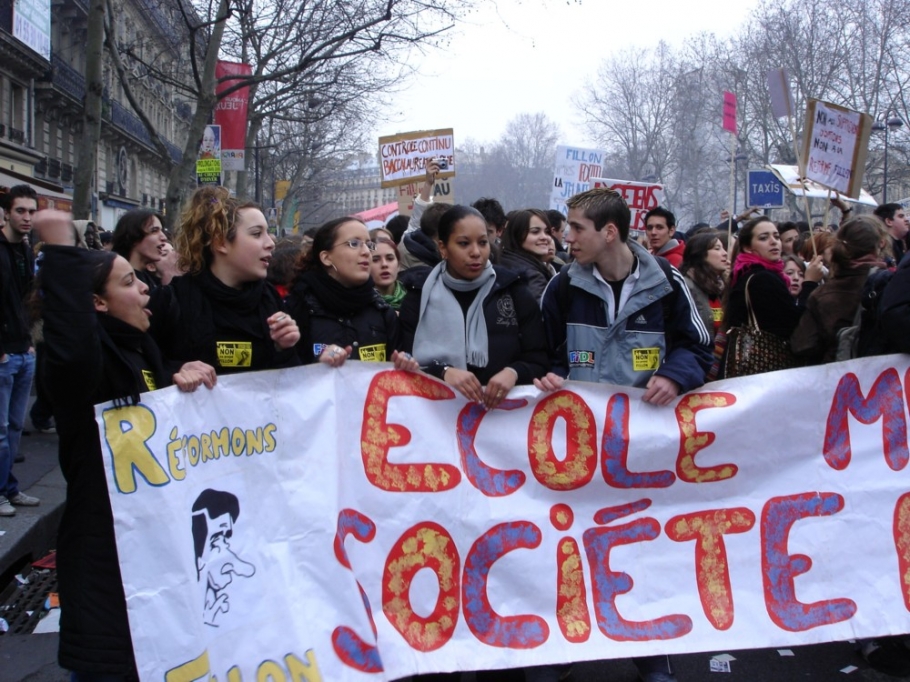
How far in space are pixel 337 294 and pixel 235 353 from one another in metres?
0.48

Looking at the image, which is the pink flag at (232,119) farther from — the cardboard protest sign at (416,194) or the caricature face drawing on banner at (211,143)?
the cardboard protest sign at (416,194)

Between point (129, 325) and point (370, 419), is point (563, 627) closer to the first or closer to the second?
point (370, 419)

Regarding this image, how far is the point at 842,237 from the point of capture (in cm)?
458

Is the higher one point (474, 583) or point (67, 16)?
point (67, 16)

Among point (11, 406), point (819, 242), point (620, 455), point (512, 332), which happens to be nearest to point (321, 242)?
point (512, 332)

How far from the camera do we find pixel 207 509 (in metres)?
2.99

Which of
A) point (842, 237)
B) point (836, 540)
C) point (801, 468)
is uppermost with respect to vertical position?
point (842, 237)

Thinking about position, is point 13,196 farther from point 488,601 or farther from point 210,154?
point 210,154

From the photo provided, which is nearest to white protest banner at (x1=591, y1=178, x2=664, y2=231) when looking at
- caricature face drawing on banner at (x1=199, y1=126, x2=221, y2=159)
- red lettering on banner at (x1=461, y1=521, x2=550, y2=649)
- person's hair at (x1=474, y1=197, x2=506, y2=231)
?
person's hair at (x1=474, y1=197, x2=506, y2=231)

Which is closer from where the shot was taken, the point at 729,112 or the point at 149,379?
the point at 149,379

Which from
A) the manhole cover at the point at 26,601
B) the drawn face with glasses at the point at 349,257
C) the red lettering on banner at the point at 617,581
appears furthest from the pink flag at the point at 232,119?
the red lettering on banner at the point at 617,581

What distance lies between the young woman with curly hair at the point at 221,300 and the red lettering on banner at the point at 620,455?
1246 mm

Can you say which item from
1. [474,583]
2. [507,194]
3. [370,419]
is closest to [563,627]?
[474,583]

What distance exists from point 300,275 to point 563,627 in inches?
67.6
